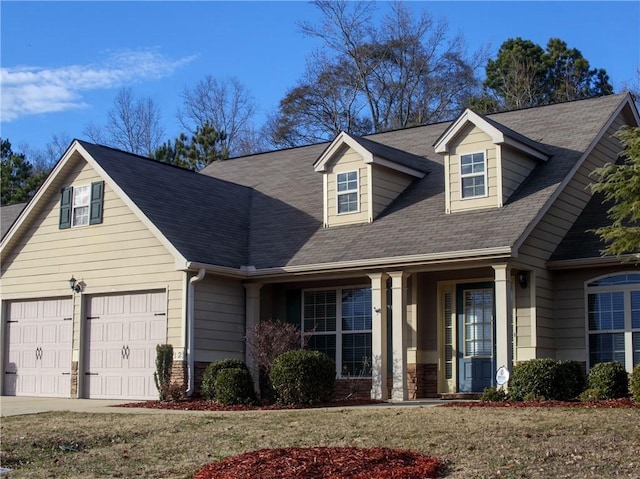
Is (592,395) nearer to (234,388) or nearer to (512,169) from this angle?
(512,169)

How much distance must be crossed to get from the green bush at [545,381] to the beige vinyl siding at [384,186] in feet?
20.2

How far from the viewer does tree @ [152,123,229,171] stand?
42.7 meters

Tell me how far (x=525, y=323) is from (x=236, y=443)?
27.0 ft

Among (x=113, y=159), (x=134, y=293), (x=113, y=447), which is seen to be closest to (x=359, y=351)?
(x=134, y=293)

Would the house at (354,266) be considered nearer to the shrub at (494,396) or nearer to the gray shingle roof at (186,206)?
the gray shingle roof at (186,206)

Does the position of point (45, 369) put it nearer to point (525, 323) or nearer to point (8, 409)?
point (8, 409)

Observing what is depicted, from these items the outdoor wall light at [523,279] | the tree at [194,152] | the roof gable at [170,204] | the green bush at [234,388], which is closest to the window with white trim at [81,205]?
the roof gable at [170,204]

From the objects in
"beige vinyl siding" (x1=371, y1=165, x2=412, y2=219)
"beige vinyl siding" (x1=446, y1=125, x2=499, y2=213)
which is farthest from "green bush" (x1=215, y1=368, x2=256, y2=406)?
"beige vinyl siding" (x1=446, y1=125, x2=499, y2=213)

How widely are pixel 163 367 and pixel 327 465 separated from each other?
1006cm

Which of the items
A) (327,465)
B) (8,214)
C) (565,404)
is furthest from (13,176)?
(327,465)

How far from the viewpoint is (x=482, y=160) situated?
66.0 ft

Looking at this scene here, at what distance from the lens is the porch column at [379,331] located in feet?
63.7

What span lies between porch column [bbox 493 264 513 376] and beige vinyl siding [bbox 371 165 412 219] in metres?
4.40

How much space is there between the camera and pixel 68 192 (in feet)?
75.4
